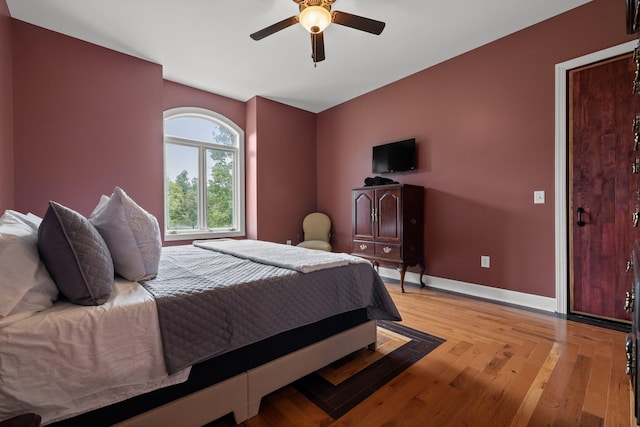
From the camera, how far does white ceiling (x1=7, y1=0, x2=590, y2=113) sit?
2.46 meters

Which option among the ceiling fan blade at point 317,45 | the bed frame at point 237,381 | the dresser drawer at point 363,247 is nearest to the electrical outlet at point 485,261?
the dresser drawer at point 363,247

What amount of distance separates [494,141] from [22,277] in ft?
11.7

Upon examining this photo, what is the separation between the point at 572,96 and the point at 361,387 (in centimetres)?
296

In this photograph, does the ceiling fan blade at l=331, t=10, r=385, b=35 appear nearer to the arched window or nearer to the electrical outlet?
the electrical outlet

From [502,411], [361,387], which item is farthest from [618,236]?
[361,387]

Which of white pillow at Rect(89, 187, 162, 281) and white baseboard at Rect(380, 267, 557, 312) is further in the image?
white baseboard at Rect(380, 267, 557, 312)

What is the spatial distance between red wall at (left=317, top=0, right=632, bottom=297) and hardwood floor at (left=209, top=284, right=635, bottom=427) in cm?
82

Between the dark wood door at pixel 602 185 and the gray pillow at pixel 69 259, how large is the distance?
11.1ft

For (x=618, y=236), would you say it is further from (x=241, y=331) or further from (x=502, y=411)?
(x=241, y=331)

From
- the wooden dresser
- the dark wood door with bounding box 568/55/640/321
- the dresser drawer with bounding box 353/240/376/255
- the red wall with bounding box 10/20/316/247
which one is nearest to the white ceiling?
the red wall with bounding box 10/20/316/247

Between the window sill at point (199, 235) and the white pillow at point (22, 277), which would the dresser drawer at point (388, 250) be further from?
the white pillow at point (22, 277)

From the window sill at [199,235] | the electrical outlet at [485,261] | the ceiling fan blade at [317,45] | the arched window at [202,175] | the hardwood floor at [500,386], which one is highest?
the ceiling fan blade at [317,45]

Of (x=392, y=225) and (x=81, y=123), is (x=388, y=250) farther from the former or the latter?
(x=81, y=123)

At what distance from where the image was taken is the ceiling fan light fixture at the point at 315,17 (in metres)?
2.05
